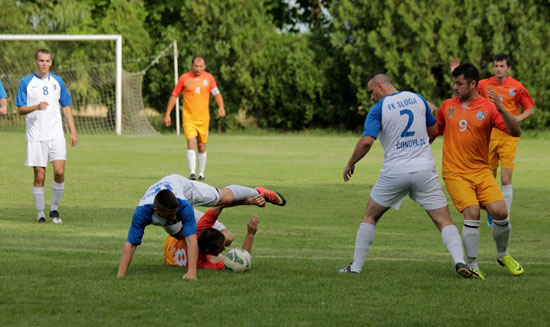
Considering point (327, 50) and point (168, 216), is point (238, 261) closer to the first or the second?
point (168, 216)

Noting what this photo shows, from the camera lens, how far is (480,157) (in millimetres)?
8109

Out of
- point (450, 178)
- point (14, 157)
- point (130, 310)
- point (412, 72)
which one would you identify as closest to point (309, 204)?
point (450, 178)

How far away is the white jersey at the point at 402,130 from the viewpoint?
7.74 m

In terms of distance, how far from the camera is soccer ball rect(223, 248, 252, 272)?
8062 millimetres

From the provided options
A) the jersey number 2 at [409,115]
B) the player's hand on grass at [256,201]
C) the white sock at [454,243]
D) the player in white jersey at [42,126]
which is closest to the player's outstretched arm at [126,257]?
the player's hand on grass at [256,201]

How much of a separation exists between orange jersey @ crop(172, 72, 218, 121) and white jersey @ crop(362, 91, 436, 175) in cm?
1182

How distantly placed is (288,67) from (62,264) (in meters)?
32.8

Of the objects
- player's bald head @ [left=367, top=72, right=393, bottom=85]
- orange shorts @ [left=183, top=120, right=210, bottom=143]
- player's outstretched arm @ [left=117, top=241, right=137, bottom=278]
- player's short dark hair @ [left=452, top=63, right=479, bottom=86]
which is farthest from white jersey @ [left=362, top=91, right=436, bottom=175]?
orange shorts @ [left=183, top=120, right=210, bottom=143]

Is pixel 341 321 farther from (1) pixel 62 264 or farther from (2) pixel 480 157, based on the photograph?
(1) pixel 62 264

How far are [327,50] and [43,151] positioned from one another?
30.3m

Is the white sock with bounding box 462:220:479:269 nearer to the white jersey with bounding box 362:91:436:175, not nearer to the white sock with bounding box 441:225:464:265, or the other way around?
the white sock with bounding box 441:225:464:265

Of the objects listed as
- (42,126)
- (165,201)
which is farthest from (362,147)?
(42,126)

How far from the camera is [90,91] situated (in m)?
39.9

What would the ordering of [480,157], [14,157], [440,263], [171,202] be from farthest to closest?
[14,157]
[440,263]
[480,157]
[171,202]
